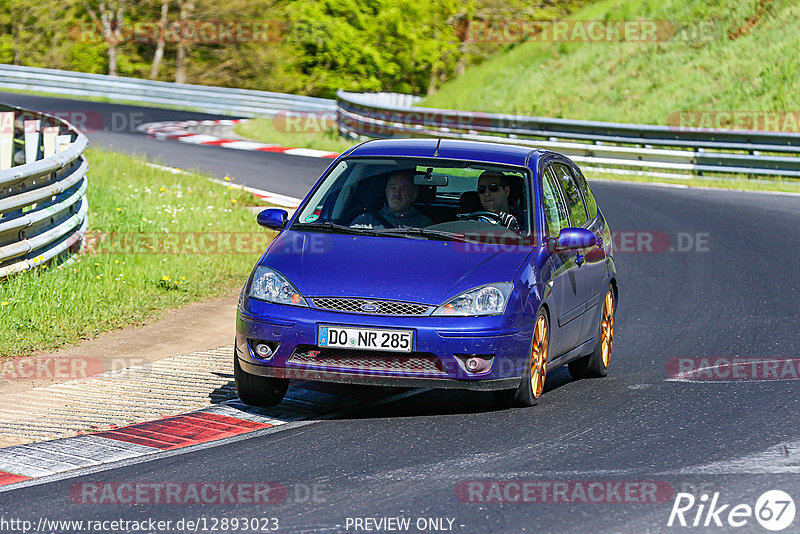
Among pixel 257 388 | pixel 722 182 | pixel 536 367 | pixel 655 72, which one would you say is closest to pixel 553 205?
pixel 536 367

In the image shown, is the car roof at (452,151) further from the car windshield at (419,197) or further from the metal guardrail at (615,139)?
the metal guardrail at (615,139)

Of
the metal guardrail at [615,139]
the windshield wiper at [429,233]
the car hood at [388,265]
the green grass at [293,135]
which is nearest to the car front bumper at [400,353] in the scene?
the car hood at [388,265]

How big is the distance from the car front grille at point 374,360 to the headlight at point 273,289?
0.29 meters

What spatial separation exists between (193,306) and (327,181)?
3433 millimetres

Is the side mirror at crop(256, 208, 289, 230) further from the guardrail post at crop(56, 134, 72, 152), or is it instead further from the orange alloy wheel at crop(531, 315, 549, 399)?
the guardrail post at crop(56, 134, 72, 152)

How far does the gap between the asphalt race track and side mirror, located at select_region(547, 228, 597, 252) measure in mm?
978

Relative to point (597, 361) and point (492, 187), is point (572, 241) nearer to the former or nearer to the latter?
point (492, 187)

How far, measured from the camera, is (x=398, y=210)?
7984 mm

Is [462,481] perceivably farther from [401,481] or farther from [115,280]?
[115,280]

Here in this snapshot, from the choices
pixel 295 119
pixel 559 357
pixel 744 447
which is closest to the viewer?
pixel 744 447

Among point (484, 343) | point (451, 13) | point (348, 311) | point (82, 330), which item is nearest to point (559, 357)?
point (484, 343)

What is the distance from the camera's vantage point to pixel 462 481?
5.63m

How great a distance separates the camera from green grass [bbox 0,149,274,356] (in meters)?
9.57

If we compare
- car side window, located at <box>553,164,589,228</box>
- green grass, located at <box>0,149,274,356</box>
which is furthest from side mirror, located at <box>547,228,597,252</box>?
green grass, located at <box>0,149,274,356</box>
